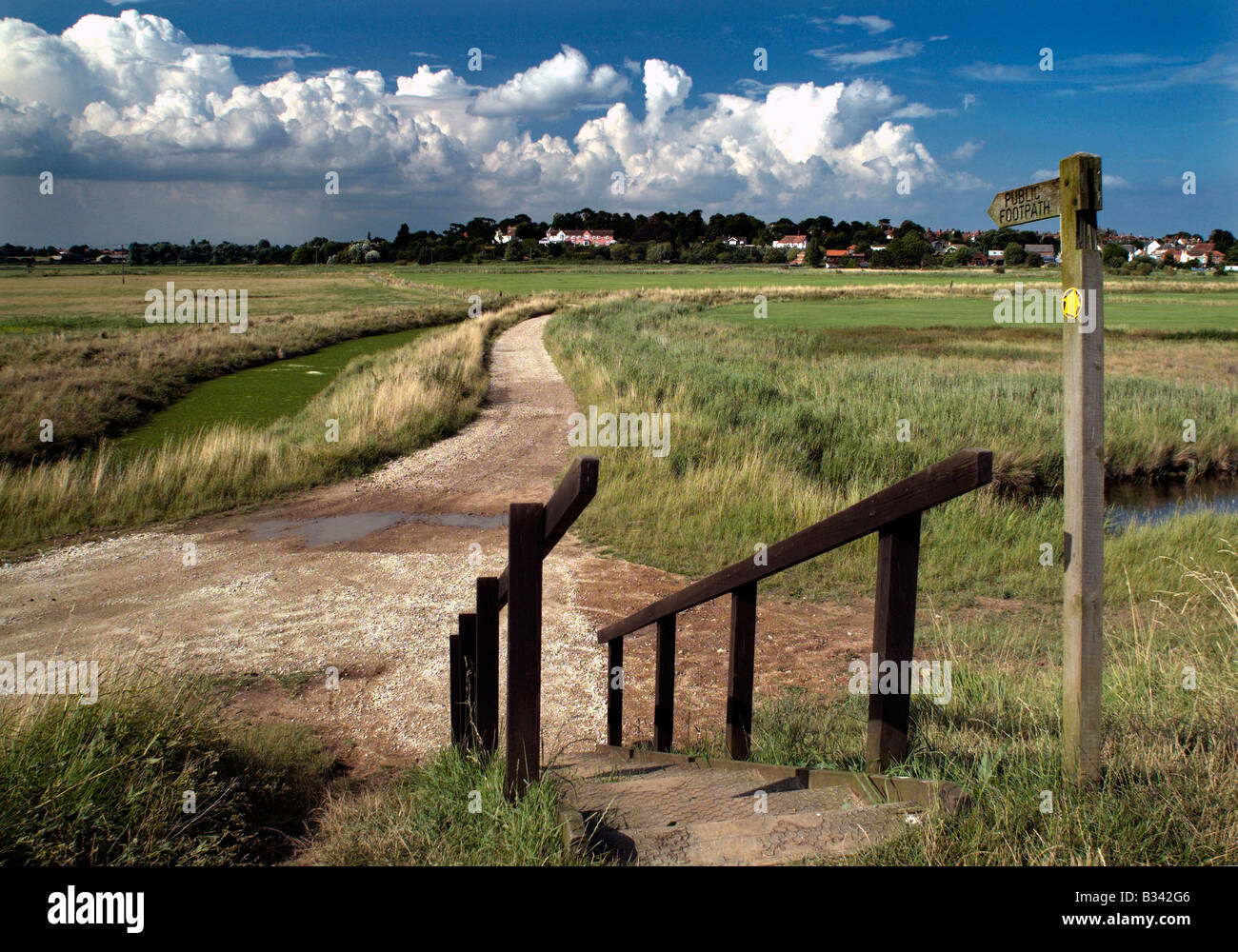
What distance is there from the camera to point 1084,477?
112 inches

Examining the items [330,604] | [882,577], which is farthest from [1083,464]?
[330,604]

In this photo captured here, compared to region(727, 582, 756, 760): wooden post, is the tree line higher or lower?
higher

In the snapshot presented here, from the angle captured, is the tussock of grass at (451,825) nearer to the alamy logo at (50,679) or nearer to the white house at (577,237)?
the alamy logo at (50,679)

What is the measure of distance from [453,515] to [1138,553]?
803cm

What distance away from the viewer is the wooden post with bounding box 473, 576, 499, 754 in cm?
342

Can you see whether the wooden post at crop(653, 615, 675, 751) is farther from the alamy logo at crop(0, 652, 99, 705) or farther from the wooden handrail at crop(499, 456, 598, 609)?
the alamy logo at crop(0, 652, 99, 705)

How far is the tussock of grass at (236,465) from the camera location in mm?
10969

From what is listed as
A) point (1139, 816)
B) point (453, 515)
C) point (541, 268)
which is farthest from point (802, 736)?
point (541, 268)

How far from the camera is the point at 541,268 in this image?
121m

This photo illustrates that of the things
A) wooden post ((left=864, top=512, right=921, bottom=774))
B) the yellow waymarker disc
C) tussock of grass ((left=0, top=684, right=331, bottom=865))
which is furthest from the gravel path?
the yellow waymarker disc

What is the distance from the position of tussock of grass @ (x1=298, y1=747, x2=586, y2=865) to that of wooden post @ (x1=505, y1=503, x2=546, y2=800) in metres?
0.09

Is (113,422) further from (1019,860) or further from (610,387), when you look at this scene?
(1019,860)
